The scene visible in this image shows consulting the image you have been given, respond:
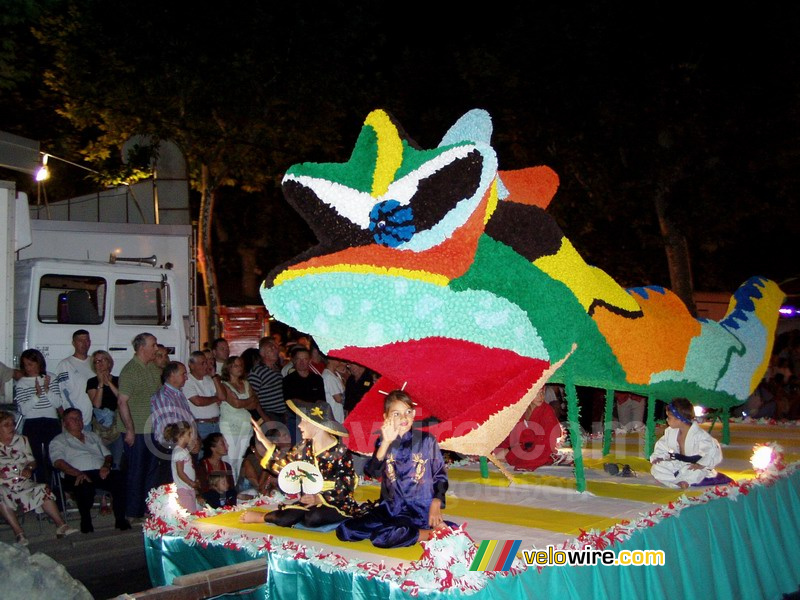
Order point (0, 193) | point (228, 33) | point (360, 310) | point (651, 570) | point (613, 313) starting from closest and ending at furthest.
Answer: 1. point (360, 310)
2. point (651, 570)
3. point (613, 313)
4. point (0, 193)
5. point (228, 33)

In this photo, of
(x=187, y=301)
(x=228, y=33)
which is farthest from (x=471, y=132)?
(x=228, y=33)

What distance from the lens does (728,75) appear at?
1377 cm

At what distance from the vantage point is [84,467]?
6477 millimetres

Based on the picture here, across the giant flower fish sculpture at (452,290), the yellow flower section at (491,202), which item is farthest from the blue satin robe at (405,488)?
the yellow flower section at (491,202)

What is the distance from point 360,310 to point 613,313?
1.97m

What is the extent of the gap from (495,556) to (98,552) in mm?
3996

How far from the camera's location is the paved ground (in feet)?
18.9

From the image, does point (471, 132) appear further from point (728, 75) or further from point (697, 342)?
point (728, 75)

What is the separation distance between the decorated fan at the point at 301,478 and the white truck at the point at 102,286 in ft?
12.3

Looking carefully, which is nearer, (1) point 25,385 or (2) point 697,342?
(2) point 697,342

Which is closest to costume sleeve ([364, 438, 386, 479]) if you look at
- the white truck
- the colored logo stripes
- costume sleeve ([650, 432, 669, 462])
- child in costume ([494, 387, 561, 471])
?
the colored logo stripes

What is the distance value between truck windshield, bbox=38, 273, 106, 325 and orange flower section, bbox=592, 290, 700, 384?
16.7 feet

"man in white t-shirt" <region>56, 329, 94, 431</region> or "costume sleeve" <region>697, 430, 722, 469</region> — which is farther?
"man in white t-shirt" <region>56, 329, 94, 431</region>

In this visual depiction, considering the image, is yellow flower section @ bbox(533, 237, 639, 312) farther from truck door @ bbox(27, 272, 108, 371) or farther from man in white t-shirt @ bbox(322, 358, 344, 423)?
truck door @ bbox(27, 272, 108, 371)
